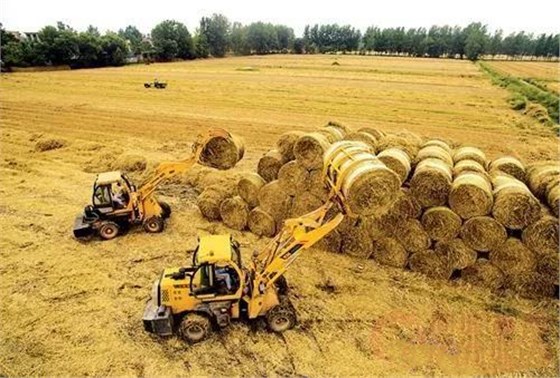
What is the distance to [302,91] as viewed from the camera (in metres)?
38.0

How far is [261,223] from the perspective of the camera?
12.1 m

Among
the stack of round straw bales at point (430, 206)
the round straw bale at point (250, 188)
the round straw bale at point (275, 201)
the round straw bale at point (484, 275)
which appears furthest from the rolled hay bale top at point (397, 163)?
the round straw bale at point (250, 188)

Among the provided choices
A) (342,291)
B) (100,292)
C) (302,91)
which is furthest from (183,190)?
(302,91)

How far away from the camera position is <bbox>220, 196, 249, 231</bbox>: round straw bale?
1234cm

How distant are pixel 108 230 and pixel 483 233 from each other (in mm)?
9283

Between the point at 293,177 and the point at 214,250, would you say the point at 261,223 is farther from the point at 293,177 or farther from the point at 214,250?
the point at 214,250

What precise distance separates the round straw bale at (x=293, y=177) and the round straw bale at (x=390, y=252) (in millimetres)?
2265

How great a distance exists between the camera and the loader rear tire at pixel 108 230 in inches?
473

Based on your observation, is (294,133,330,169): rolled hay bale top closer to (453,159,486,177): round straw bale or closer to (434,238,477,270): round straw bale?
(453,159,486,177): round straw bale

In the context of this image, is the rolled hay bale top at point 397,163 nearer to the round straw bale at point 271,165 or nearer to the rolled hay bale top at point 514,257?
the rolled hay bale top at point 514,257

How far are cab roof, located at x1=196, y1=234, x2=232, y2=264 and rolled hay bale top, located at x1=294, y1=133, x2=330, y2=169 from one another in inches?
133

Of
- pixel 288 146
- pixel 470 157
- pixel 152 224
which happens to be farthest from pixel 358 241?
pixel 152 224

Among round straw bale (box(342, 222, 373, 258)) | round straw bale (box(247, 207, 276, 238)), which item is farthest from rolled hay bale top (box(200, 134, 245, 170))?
round straw bale (box(342, 222, 373, 258))

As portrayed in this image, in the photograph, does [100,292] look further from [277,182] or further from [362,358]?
[362,358]
